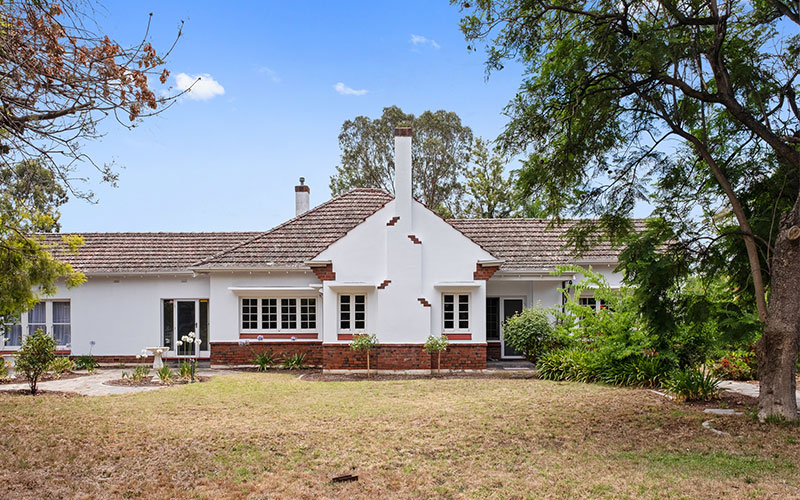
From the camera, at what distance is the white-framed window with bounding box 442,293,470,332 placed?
56.4 feet

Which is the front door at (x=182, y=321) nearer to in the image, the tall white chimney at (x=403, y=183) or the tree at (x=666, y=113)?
the tall white chimney at (x=403, y=183)

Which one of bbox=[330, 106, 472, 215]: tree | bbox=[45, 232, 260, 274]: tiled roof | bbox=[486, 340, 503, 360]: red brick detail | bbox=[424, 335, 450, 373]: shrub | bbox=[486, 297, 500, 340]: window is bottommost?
bbox=[486, 340, 503, 360]: red brick detail

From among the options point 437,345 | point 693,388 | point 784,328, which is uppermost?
point 784,328

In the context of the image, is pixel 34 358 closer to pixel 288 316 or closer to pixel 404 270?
pixel 288 316

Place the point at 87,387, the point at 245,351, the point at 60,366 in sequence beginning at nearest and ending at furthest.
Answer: the point at 87,387 < the point at 60,366 < the point at 245,351

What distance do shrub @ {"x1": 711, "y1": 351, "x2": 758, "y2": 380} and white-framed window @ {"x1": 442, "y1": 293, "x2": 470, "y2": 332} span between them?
660cm

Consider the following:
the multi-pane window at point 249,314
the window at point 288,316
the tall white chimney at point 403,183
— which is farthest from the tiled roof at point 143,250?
the tall white chimney at point 403,183

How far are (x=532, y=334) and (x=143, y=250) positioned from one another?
13.7 metres

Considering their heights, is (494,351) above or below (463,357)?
below

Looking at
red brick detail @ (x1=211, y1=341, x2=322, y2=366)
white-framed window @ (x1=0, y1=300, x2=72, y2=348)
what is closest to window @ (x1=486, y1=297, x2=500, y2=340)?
red brick detail @ (x1=211, y1=341, x2=322, y2=366)

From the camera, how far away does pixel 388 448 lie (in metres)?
7.91

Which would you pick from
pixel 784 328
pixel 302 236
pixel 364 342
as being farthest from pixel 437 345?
pixel 784 328

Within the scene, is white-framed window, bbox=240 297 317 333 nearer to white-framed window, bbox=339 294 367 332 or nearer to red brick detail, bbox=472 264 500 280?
white-framed window, bbox=339 294 367 332

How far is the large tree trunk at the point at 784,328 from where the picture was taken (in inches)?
358
